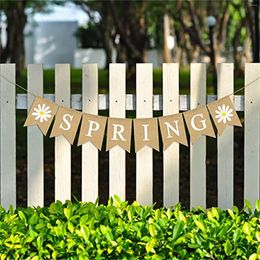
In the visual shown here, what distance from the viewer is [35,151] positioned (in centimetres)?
514

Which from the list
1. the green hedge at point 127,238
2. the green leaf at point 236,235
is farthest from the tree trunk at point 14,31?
→ the green leaf at point 236,235

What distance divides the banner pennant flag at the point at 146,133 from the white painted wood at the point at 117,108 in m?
0.13

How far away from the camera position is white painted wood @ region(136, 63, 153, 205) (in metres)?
5.03

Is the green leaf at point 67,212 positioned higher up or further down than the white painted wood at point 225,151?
further down

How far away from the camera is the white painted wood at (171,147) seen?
16.5ft

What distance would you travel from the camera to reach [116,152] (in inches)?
199

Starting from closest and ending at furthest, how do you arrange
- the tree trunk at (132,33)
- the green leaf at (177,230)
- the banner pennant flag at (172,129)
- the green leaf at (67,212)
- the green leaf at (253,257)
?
the green leaf at (253,257), the green leaf at (177,230), the green leaf at (67,212), the banner pennant flag at (172,129), the tree trunk at (132,33)

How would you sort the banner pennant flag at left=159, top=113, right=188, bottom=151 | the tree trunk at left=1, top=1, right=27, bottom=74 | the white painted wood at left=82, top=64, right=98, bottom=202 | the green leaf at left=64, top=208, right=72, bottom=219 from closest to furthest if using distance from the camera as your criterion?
the green leaf at left=64, top=208, right=72, bottom=219, the banner pennant flag at left=159, top=113, right=188, bottom=151, the white painted wood at left=82, top=64, right=98, bottom=202, the tree trunk at left=1, top=1, right=27, bottom=74

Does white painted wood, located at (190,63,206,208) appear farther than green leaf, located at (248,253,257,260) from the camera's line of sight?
Yes

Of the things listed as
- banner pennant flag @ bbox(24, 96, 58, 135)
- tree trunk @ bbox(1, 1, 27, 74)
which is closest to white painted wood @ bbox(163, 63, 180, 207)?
banner pennant flag @ bbox(24, 96, 58, 135)

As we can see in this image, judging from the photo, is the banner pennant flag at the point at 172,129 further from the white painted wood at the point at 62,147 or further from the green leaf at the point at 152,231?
the green leaf at the point at 152,231

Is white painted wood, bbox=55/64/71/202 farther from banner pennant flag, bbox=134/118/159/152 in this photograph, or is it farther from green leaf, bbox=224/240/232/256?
green leaf, bbox=224/240/232/256

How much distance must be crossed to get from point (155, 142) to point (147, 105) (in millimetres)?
272

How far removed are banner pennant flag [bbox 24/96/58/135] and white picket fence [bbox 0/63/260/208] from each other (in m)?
0.07
